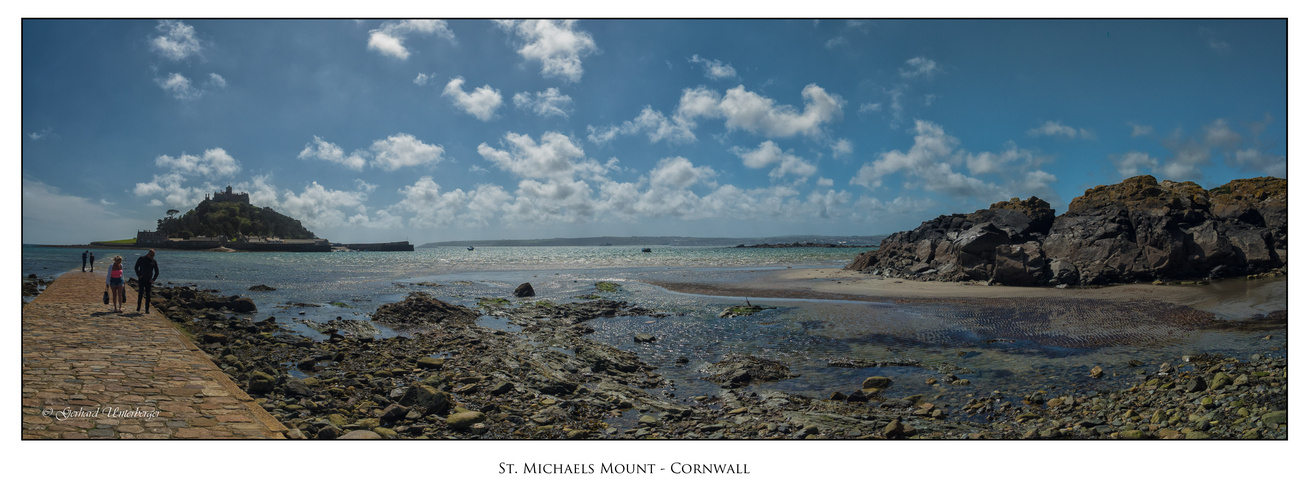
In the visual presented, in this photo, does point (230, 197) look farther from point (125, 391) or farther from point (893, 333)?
point (893, 333)

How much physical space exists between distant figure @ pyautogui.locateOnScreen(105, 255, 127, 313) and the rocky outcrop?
28.8 metres

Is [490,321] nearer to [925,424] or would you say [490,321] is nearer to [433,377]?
[433,377]

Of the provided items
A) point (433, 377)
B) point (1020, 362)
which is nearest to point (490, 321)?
point (433, 377)

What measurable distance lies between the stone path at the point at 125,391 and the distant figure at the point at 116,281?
2.75 m

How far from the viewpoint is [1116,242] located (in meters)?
24.3

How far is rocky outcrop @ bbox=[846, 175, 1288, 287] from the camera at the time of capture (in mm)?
20516

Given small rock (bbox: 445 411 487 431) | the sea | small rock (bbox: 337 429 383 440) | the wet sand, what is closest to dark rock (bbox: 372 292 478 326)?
the sea

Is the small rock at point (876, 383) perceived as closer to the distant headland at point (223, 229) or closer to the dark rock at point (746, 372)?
the dark rock at point (746, 372)

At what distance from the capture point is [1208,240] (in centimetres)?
2177

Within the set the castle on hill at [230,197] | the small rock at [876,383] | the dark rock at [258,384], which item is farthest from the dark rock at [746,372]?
the castle on hill at [230,197]

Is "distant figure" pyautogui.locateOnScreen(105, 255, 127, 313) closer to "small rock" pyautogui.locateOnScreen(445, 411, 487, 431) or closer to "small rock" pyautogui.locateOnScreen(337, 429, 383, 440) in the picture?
"small rock" pyautogui.locateOnScreen(337, 429, 383, 440)

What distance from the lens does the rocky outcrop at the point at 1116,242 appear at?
67.3ft

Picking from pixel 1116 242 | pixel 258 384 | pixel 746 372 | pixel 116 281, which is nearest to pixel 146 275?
pixel 116 281

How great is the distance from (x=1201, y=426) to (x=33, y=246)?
13.7m
